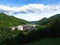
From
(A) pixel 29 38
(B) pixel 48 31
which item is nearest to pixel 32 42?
(A) pixel 29 38

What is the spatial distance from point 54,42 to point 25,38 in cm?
286

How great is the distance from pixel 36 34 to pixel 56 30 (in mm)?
1822

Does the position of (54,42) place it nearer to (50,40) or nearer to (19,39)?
(50,40)

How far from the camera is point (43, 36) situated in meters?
18.2

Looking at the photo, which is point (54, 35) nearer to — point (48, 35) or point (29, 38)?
point (48, 35)

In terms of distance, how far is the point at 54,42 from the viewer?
1655 cm

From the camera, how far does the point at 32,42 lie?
17.5 metres

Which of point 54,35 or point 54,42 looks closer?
point 54,42

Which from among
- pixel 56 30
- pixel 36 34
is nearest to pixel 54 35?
pixel 56 30

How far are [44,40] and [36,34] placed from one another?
1146 mm

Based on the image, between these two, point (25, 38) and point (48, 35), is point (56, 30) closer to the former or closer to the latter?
point (48, 35)

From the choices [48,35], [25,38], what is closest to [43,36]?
[48,35]

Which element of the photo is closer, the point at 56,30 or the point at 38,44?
the point at 38,44

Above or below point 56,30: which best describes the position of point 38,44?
below
